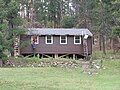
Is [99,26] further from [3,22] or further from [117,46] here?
[3,22]

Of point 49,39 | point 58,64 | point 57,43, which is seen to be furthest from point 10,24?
point 57,43

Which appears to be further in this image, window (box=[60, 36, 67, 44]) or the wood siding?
window (box=[60, 36, 67, 44])

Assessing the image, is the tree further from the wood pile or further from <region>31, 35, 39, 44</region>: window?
<region>31, 35, 39, 44</region>: window

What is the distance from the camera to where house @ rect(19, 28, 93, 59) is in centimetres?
3678

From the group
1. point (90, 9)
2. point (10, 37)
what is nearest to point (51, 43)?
point (10, 37)

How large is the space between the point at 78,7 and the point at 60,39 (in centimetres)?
2250

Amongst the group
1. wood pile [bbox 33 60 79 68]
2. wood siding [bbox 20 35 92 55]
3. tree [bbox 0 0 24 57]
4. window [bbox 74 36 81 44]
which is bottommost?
wood pile [bbox 33 60 79 68]

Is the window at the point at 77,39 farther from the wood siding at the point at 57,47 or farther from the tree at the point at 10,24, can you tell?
the tree at the point at 10,24

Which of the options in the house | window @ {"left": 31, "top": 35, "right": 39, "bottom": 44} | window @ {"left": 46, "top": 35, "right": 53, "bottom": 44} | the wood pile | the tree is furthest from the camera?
window @ {"left": 46, "top": 35, "right": 53, "bottom": 44}

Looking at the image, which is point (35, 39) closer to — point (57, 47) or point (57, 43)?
point (57, 43)

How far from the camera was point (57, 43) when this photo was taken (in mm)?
37031

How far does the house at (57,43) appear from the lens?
36781mm

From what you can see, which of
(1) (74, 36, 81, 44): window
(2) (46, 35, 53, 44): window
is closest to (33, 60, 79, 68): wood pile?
(2) (46, 35, 53, 44): window

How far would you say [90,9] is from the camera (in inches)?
2173
